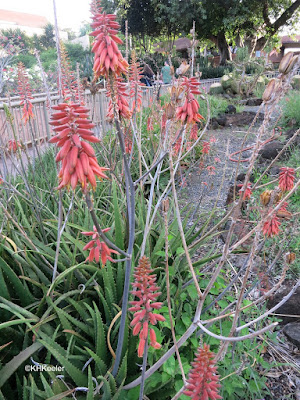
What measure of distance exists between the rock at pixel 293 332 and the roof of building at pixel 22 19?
61449 mm

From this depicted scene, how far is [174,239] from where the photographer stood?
222 centimetres

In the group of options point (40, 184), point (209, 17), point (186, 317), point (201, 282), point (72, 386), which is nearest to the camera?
point (72, 386)

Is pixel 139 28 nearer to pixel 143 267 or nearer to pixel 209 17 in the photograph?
pixel 209 17

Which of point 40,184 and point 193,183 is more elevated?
point 40,184

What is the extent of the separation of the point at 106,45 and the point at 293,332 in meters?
2.15

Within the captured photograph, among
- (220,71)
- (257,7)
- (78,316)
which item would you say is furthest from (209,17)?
(78,316)

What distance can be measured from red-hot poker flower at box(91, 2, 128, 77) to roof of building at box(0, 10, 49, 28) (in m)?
61.3

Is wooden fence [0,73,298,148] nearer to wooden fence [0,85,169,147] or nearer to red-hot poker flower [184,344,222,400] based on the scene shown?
wooden fence [0,85,169,147]

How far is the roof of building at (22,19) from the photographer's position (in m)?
54.2

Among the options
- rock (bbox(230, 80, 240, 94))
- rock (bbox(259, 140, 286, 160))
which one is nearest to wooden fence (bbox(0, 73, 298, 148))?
rock (bbox(259, 140, 286, 160))

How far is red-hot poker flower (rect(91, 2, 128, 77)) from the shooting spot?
106 cm

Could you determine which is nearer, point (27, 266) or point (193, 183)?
point (27, 266)

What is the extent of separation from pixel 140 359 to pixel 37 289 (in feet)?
2.38

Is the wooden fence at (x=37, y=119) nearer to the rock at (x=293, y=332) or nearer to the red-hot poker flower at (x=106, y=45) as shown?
the red-hot poker flower at (x=106, y=45)
